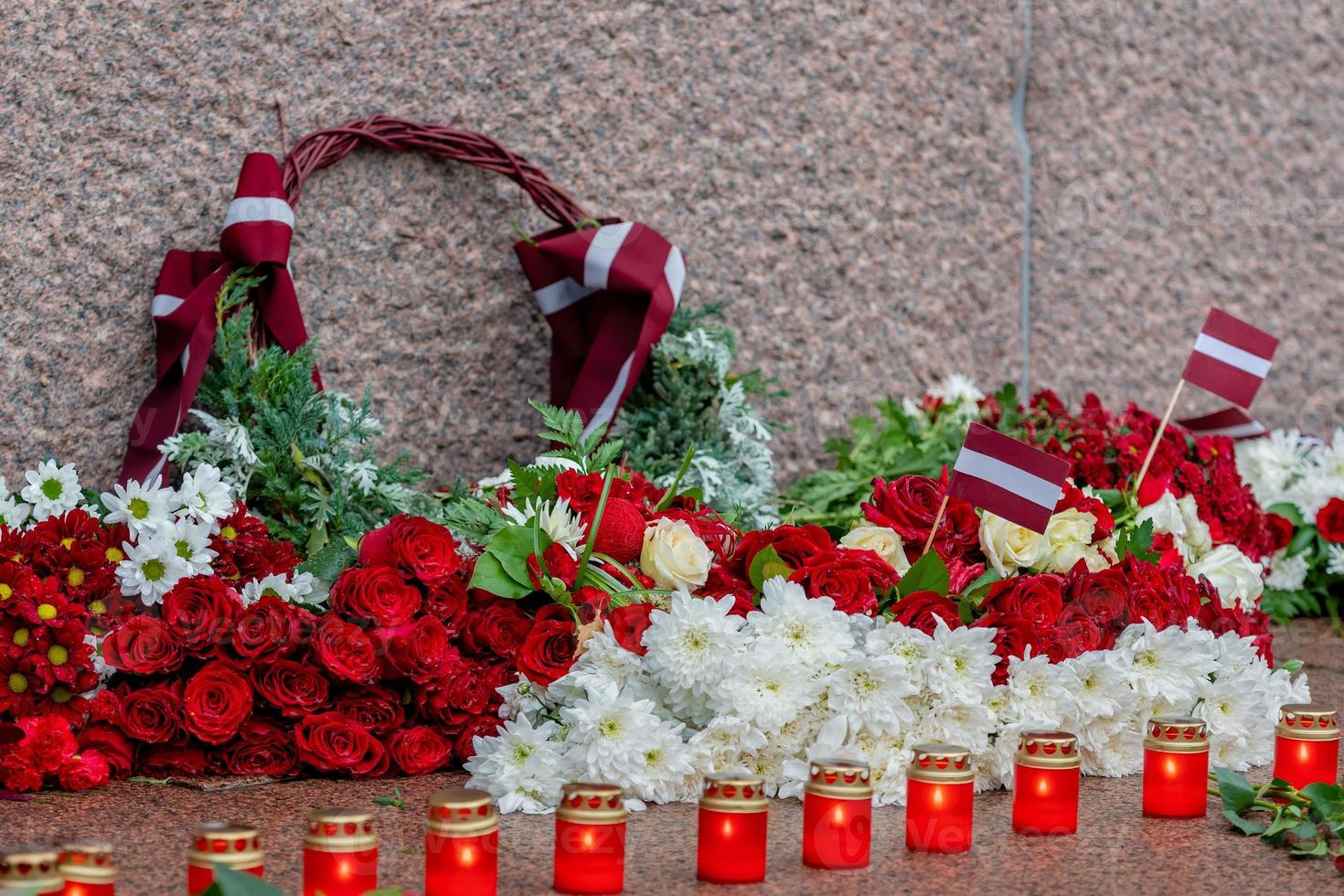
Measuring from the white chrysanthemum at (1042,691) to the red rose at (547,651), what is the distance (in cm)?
61

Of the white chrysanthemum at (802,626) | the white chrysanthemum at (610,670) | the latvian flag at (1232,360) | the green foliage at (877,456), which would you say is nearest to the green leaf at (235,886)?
the white chrysanthemum at (610,670)

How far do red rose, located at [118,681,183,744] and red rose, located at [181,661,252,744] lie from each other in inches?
0.6

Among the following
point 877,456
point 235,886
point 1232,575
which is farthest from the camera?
point 877,456

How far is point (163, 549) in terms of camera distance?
1921 millimetres

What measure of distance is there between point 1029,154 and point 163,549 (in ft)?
9.10

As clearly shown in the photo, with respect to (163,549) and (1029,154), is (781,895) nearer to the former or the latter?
(163,549)

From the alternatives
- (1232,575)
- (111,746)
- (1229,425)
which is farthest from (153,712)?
(1229,425)

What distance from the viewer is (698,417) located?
2801 millimetres

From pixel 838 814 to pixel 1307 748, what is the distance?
734 mm

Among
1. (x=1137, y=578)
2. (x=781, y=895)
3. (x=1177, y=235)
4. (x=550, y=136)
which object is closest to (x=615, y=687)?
(x=781, y=895)

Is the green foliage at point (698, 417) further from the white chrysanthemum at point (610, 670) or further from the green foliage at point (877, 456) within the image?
the white chrysanthemum at point (610, 670)

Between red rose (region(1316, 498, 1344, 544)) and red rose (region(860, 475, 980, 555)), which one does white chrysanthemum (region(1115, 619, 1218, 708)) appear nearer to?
red rose (region(860, 475, 980, 555))

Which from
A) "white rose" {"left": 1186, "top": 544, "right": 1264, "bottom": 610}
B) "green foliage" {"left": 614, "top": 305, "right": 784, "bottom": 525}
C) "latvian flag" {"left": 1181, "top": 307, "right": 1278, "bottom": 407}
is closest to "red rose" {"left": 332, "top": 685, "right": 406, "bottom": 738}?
"green foliage" {"left": 614, "top": 305, "right": 784, "bottom": 525}

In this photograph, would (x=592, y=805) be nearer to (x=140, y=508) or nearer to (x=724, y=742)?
(x=724, y=742)
